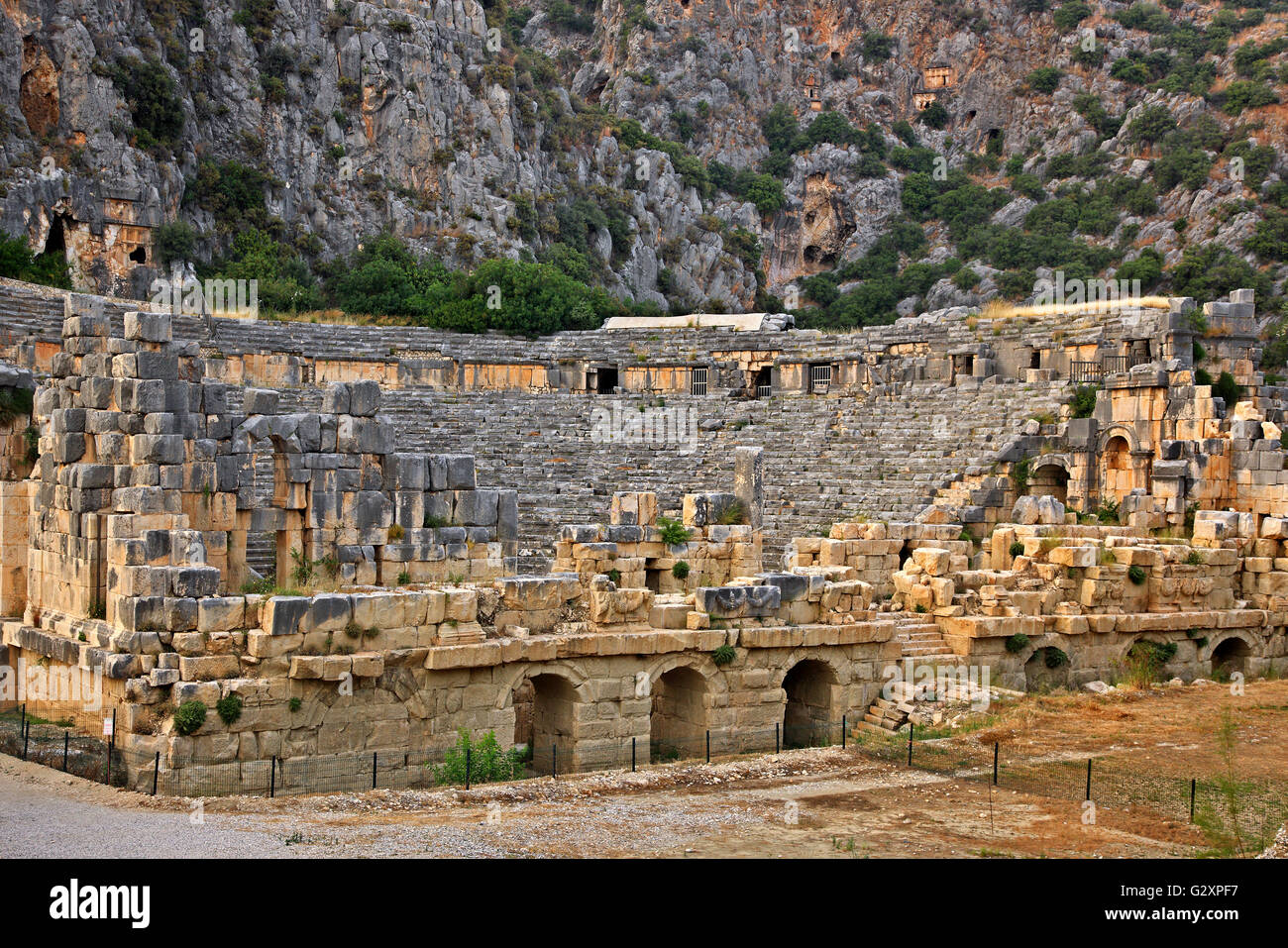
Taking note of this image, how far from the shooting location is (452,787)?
1580 centimetres

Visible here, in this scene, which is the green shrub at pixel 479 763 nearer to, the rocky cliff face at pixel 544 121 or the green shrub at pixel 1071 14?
the rocky cliff face at pixel 544 121

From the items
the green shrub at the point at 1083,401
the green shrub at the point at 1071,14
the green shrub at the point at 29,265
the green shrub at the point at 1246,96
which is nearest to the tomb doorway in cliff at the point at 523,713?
the green shrub at the point at 1083,401

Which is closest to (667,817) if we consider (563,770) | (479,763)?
(479,763)

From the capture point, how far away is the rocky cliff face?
4688cm

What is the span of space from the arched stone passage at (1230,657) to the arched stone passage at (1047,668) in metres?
3.68

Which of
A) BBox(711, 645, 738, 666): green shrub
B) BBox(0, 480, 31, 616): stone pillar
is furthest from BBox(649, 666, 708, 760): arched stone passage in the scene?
BBox(0, 480, 31, 616): stone pillar

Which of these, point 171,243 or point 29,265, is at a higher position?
point 171,243

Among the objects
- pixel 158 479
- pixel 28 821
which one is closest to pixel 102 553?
pixel 158 479

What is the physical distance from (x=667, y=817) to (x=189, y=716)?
5.67 meters

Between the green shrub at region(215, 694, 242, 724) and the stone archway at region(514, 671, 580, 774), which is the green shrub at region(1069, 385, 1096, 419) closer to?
the stone archway at region(514, 671, 580, 774)

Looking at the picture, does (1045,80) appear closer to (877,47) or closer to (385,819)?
(877,47)

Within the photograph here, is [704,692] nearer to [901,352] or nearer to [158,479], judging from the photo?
[158,479]

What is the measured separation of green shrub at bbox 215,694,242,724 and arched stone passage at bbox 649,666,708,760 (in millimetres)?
6185

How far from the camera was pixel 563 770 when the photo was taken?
1867 centimetres
